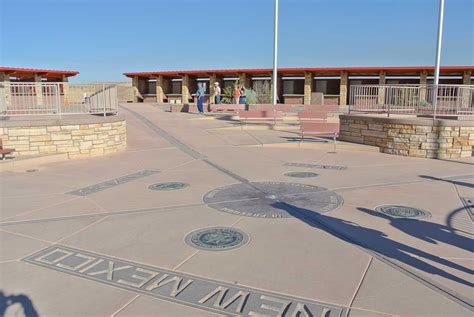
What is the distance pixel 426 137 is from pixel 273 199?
6.37 metres

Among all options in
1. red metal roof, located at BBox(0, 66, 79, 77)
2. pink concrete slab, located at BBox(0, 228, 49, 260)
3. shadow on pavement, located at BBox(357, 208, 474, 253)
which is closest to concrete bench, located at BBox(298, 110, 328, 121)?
shadow on pavement, located at BBox(357, 208, 474, 253)

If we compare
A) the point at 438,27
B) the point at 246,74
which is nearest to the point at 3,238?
the point at 438,27

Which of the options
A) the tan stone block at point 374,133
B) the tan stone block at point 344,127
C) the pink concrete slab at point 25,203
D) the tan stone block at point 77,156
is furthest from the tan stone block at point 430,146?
the tan stone block at point 77,156

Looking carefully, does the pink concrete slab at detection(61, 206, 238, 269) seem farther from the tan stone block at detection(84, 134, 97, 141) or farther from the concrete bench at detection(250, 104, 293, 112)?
the concrete bench at detection(250, 104, 293, 112)

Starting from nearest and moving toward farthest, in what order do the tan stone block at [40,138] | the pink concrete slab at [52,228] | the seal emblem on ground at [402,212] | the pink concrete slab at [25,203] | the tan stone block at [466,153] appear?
the pink concrete slab at [52,228] < the seal emblem on ground at [402,212] < the pink concrete slab at [25,203] < the tan stone block at [40,138] < the tan stone block at [466,153]

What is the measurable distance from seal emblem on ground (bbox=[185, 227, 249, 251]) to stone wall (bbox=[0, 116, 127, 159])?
6.96 metres

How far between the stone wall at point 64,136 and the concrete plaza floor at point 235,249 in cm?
139

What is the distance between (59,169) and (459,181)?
8641 mm

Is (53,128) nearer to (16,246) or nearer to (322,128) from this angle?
(16,246)

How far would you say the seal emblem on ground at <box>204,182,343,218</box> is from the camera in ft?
18.9

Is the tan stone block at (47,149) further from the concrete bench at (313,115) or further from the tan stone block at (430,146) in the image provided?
the tan stone block at (430,146)

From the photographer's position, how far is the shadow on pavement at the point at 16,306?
10.5 ft

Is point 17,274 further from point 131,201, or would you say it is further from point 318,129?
point 318,129

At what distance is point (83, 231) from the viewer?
5039 mm
